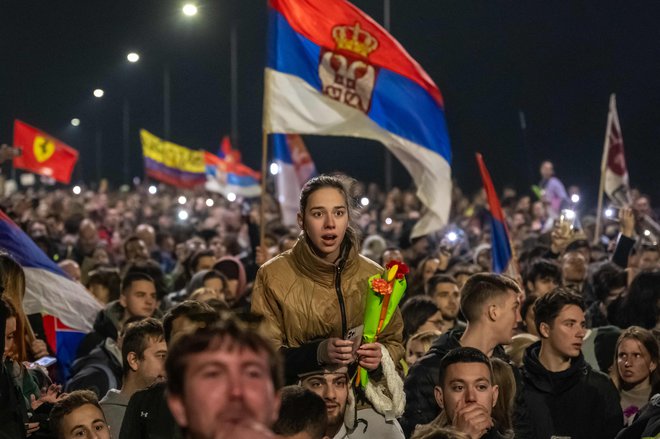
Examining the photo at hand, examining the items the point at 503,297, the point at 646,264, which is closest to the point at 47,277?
the point at 503,297

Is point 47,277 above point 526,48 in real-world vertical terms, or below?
below

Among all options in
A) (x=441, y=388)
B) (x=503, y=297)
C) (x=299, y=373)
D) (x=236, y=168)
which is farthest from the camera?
(x=236, y=168)

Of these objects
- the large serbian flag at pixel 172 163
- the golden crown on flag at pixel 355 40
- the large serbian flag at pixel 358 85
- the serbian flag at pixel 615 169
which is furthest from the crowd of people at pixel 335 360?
the large serbian flag at pixel 172 163

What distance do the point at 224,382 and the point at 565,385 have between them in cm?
504

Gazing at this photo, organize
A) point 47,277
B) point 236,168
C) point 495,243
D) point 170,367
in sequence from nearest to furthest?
point 170,367 → point 47,277 → point 495,243 → point 236,168

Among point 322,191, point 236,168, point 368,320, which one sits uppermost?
point 236,168

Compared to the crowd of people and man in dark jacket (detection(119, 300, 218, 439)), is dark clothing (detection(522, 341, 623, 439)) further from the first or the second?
man in dark jacket (detection(119, 300, 218, 439))

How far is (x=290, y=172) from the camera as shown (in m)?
20.3

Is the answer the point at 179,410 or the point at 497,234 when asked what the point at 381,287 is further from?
the point at 497,234

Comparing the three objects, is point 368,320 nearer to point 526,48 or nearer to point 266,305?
point 266,305

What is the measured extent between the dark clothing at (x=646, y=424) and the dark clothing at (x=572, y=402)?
1.22 metres

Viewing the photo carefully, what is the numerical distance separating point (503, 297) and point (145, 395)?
2461mm

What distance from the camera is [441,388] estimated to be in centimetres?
604

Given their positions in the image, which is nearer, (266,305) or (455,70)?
(266,305)
